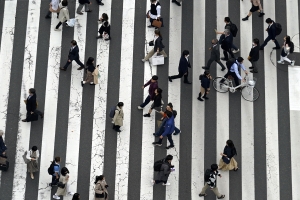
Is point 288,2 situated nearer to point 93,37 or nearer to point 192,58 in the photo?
point 192,58

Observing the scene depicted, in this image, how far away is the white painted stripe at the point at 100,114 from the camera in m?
19.5

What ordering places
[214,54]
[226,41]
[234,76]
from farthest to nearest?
[226,41]
[214,54]
[234,76]

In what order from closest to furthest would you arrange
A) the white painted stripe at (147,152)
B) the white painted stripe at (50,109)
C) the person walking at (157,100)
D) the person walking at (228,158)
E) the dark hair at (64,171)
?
the dark hair at (64,171), the person walking at (228,158), the white painted stripe at (50,109), the white painted stripe at (147,152), the person walking at (157,100)

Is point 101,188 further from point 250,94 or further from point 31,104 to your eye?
point 250,94

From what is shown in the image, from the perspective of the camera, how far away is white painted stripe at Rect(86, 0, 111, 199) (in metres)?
19.5

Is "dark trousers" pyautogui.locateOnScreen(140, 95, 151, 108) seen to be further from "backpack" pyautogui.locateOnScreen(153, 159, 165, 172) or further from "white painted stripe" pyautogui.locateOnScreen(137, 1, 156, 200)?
"backpack" pyautogui.locateOnScreen(153, 159, 165, 172)

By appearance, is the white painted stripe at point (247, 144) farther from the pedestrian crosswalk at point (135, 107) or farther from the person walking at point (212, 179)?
the person walking at point (212, 179)

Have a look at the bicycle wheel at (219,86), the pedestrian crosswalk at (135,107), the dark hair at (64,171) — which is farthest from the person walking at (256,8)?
the dark hair at (64,171)

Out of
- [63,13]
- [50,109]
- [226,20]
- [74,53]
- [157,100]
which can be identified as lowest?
[50,109]

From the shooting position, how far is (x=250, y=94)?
2127cm

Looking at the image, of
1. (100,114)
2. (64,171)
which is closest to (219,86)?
(100,114)

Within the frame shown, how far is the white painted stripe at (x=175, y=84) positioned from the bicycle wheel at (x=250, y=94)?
2386 millimetres

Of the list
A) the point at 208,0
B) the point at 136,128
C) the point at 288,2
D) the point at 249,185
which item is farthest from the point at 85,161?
the point at 288,2

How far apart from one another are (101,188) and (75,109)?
3709 mm
